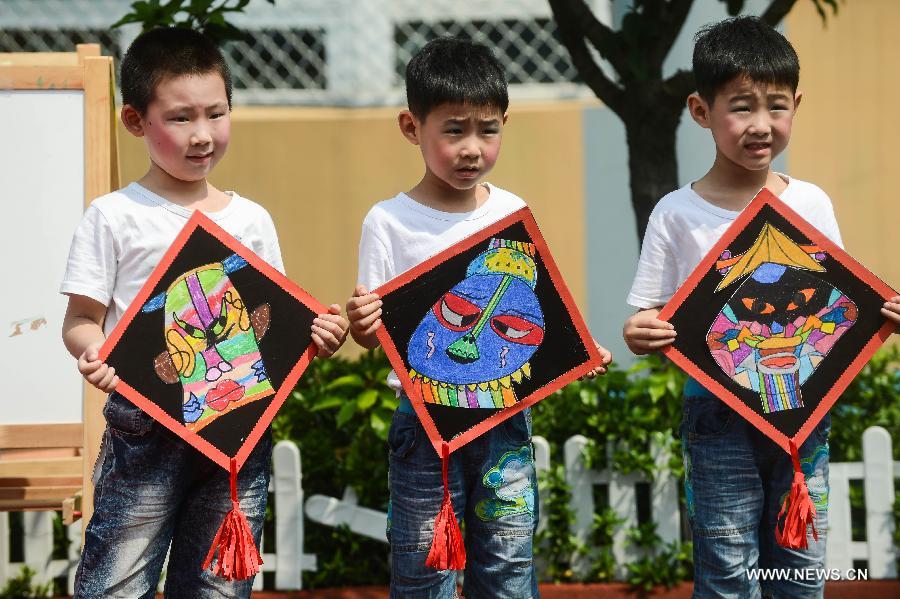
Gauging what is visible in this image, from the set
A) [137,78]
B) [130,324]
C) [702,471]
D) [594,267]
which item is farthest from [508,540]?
[594,267]

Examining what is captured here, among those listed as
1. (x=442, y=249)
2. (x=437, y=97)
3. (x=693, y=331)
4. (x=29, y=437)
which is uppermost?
(x=437, y=97)

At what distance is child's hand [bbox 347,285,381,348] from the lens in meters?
2.66

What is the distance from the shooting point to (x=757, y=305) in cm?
280

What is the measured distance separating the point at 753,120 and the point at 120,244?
1.47 metres

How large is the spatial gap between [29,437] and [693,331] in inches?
75.5

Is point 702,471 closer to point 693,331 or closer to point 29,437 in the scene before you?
point 693,331

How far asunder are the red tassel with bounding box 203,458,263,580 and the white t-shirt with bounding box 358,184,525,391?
22.1 inches

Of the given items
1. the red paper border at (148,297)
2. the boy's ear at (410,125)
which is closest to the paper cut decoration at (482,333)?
the red paper border at (148,297)

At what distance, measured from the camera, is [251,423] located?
8.70 ft

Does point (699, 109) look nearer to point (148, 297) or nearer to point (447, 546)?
point (447, 546)

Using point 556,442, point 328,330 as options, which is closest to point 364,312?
point 328,330

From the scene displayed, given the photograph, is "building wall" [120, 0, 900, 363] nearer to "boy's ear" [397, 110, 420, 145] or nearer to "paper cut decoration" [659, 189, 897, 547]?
"boy's ear" [397, 110, 420, 145]

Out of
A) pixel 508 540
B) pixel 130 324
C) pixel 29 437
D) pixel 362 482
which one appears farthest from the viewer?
pixel 362 482

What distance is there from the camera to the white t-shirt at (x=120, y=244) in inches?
102
